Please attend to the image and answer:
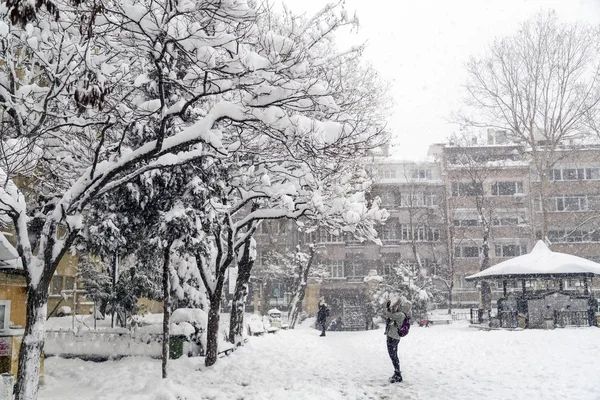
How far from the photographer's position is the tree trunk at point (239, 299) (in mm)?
15922

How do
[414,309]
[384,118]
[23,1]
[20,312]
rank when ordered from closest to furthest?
[23,1] < [20,312] < [384,118] < [414,309]

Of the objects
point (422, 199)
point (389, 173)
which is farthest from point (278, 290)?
point (422, 199)

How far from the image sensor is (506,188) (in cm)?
4606

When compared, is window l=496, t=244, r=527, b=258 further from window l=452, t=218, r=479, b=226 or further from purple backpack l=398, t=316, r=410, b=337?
purple backpack l=398, t=316, r=410, b=337

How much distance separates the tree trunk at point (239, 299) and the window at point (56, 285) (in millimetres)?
10629

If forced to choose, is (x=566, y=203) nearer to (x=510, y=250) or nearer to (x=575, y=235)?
(x=575, y=235)

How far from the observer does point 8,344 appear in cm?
931

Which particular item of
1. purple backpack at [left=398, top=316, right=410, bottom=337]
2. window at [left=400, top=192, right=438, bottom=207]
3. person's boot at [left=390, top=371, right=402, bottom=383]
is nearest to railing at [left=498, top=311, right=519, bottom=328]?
person's boot at [left=390, top=371, right=402, bottom=383]

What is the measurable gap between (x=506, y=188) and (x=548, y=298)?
2541cm

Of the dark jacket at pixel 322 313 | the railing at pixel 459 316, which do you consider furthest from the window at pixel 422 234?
the dark jacket at pixel 322 313

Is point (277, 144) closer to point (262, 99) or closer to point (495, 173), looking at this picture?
point (262, 99)

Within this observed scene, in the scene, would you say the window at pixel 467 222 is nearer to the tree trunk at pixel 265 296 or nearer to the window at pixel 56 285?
the tree trunk at pixel 265 296

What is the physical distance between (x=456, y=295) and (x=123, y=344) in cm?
3574

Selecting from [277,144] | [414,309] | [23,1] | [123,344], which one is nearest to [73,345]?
[123,344]
